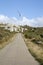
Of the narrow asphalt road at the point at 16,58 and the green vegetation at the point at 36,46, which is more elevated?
the narrow asphalt road at the point at 16,58

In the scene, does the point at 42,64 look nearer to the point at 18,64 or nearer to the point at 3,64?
the point at 18,64

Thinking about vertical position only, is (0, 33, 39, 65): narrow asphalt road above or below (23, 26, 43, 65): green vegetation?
above

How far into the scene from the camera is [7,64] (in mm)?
12648

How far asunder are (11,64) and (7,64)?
228 mm

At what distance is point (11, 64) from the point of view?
41.3 feet

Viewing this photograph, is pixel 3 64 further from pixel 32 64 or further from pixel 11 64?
pixel 32 64

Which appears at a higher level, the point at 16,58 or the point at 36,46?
the point at 16,58

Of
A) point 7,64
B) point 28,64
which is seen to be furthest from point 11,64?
point 28,64

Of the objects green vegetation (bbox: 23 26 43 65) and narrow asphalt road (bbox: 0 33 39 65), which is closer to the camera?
narrow asphalt road (bbox: 0 33 39 65)

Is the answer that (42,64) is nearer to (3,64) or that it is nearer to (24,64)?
(24,64)

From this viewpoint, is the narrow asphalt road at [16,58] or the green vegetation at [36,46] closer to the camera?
the narrow asphalt road at [16,58]

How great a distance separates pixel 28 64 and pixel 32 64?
0.78ft

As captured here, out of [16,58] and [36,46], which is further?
[36,46]

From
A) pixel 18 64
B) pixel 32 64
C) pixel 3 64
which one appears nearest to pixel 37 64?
pixel 32 64
